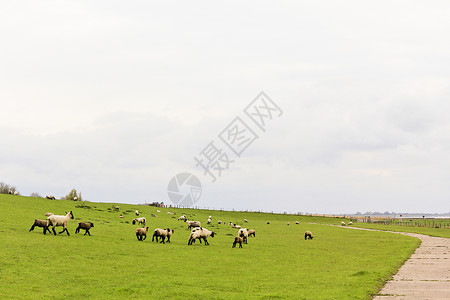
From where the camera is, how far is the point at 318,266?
29.5m

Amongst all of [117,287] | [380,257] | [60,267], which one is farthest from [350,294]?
[380,257]

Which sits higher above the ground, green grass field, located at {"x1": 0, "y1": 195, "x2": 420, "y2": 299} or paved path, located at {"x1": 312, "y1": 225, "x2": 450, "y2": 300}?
paved path, located at {"x1": 312, "y1": 225, "x2": 450, "y2": 300}

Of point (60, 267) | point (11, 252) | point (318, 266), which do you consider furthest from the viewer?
point (318, 266)

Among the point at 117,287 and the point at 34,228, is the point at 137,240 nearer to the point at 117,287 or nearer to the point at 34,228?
the point at 34,228

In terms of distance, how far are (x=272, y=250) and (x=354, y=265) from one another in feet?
31.1

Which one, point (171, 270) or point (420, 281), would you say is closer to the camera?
point (420, 281)

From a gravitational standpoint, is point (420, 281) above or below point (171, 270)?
above

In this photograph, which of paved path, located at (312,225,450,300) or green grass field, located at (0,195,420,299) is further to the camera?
green grass field, located at (0,195,420,299)

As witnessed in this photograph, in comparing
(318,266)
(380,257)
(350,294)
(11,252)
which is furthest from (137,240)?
(350,294)

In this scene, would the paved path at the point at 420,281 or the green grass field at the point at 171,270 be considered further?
the green grass field at the point at 171,270

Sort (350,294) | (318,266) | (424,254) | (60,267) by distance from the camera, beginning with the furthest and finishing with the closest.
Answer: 1. (424,254)
2. (318,266)
3. (60,267)
4. (350,294)

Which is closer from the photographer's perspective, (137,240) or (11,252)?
(11,252)

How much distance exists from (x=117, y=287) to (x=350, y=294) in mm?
10586

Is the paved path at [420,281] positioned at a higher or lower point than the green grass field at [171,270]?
higher
